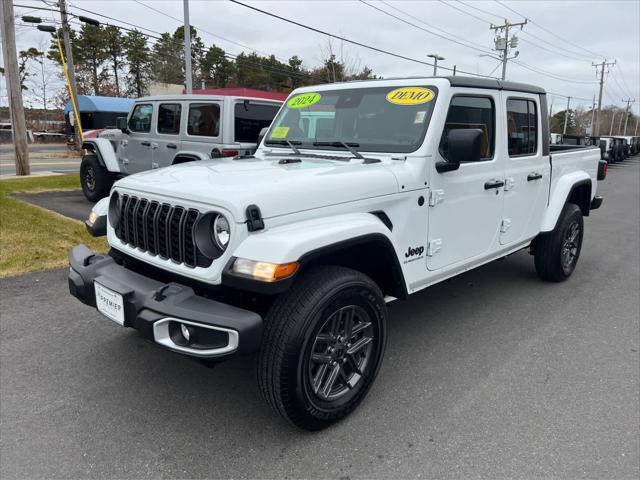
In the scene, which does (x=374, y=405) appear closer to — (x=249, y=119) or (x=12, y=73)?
(x=249, y=119)

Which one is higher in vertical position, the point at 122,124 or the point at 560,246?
the point at 122,124

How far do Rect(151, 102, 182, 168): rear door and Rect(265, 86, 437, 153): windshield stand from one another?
4624 millimetres

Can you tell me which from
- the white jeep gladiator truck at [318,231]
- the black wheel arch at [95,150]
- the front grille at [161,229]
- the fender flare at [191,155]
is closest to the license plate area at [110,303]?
the white jeep gladiator truck at [318,231]

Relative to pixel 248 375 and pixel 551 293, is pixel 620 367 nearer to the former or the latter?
pixel 551 293

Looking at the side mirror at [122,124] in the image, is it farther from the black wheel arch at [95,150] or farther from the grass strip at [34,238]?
the grass strip at [34,238]

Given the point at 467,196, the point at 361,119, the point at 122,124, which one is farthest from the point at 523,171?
the point at 122,124

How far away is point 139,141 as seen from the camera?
9.00 metres

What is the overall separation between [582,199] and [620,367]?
270cm

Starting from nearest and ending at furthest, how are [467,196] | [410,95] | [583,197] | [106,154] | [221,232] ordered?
[221,232], [410,95], [467,196], [583,197], [106,154]

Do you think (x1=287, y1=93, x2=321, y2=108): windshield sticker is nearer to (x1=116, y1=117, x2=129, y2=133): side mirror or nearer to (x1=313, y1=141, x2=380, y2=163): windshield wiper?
(x1=313, y1=141, x2=380, y2=163): windshield wiper

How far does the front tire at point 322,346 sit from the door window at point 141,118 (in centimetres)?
727

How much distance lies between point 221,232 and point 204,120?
19.5ft

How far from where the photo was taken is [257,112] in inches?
314

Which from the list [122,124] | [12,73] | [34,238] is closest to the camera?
[34,238]
